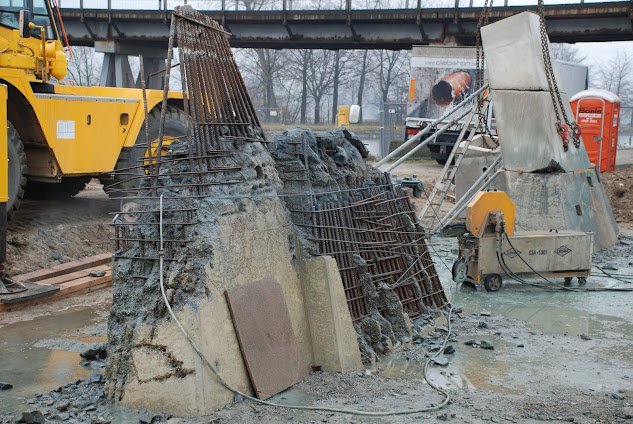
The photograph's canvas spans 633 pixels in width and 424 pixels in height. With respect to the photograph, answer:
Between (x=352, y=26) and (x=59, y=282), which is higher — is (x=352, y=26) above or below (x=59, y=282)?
above

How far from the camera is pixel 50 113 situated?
35.1 feet

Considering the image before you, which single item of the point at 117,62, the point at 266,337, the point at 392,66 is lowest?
the point at 266,337

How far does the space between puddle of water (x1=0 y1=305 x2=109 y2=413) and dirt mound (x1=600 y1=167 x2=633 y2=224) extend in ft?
41.0

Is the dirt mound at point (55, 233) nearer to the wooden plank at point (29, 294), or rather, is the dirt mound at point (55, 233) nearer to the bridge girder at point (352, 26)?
the wooden plank at point (29, 294)

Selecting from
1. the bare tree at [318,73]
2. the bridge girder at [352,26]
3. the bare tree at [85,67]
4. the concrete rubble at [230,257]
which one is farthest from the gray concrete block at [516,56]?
the bare tree at [85,67]

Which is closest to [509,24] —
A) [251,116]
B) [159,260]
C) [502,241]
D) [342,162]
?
[502,241]

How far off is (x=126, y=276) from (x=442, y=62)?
68.9 feet

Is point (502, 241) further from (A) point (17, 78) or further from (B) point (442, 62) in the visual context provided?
(B) point (442, 62)

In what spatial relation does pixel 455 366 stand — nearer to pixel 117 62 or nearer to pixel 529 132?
pixel 529 132

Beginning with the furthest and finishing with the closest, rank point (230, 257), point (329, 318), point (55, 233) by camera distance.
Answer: point (55, 233) < point (329, 318) < point (230, 257)

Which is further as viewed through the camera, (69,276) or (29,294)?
(69,276)

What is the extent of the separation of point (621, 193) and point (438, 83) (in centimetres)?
922

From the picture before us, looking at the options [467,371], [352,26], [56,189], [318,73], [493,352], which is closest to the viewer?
[467,371]

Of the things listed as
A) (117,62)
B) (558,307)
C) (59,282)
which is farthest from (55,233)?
(117,62)
